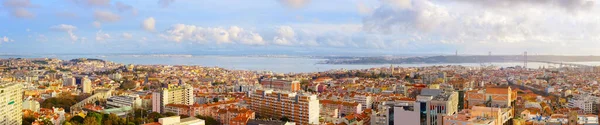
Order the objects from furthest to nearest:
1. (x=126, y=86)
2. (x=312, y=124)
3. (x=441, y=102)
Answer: (x=126, y=86) < (x=312, y=124) < (x=441, y=102)

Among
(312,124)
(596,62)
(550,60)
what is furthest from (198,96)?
(550,60)

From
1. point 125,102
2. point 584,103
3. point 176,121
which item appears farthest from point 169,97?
point 584,103

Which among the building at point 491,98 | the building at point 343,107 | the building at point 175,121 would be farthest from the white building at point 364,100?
the building at point 175,121

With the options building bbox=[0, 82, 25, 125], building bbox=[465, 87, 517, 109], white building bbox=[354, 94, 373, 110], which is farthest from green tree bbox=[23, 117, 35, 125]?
building bbox=[465, 87, 517, 109]

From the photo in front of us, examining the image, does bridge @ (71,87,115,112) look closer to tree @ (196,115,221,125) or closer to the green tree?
the green tree

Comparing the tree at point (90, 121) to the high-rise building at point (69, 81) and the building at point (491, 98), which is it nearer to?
the building at point (491, 98)

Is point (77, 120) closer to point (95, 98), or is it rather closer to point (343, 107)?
point (343, 107)

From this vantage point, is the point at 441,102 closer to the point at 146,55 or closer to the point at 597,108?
the point at 597,108
